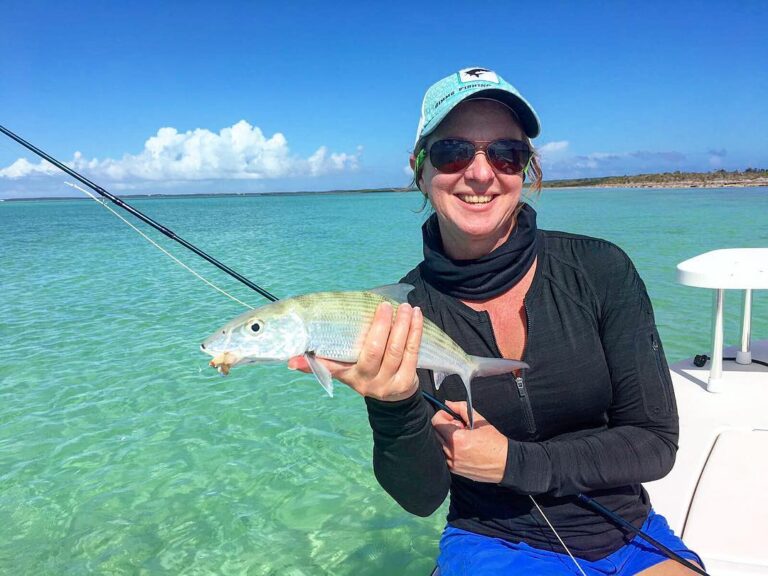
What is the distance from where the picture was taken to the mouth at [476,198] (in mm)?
2705

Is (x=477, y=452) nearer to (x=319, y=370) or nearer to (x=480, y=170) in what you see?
(x=319, y=370)

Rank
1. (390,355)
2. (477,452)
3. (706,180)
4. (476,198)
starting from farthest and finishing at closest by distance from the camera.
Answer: (706,180) → (476,198) → (477,452) → (390,355)

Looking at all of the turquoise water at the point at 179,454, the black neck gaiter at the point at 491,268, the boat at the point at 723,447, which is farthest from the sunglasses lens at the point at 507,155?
the turquoise water at the point at 179,454

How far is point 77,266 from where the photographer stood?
22359 millimetres

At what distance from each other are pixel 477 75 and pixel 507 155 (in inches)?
16.1

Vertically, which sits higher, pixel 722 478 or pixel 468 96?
pixel 468 96

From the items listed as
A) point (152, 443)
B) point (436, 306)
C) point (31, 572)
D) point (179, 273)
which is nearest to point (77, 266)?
point (179, 273)

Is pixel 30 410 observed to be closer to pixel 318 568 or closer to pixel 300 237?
pixel 318 568

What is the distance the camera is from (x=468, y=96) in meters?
2.49

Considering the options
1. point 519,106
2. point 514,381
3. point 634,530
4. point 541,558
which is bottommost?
point 541,558

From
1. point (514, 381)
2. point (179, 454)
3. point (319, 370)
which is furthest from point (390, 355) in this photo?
point (179, 454)

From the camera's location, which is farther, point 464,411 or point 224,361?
point 464,411

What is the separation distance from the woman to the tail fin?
9 centimetres

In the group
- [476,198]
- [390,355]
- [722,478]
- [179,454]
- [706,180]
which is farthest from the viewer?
[706,180]
